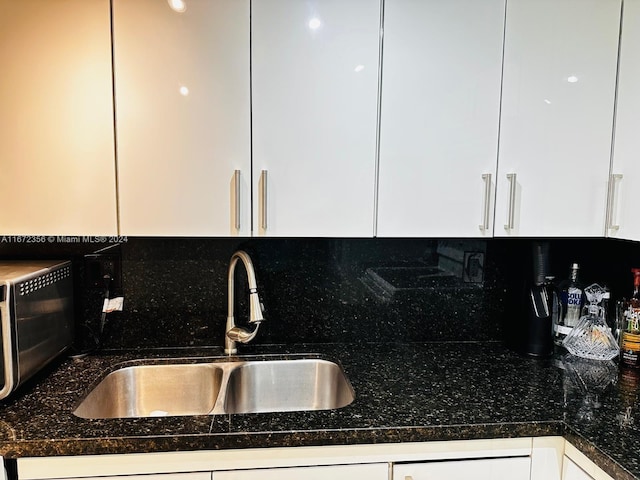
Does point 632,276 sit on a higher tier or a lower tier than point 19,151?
lower

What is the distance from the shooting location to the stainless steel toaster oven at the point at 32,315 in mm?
1285

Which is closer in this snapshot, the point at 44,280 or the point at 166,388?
the point at 44,280

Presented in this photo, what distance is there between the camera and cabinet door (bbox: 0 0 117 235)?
4.51 ft

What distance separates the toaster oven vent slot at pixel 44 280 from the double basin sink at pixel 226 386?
0.35 metres

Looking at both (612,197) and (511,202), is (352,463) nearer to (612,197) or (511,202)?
(511,202)

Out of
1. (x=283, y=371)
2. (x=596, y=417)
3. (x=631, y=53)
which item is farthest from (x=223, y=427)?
(x=631, y=53)

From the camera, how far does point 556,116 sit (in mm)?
1554

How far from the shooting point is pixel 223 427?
1.23 metres

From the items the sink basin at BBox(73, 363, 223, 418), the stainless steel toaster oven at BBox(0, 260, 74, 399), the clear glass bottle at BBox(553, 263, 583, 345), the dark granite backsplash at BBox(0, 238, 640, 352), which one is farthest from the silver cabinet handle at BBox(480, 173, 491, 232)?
the stainless steel toaster oven at BBox(0, 260, 74, 399)

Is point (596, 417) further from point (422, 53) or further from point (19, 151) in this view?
point (19, 151)

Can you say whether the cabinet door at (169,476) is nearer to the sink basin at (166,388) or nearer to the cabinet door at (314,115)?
the sink basin at (166,388)

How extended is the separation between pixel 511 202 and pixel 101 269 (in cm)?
139

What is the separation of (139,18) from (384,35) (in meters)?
0.70

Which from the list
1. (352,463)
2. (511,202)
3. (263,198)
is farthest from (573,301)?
(263,198)
